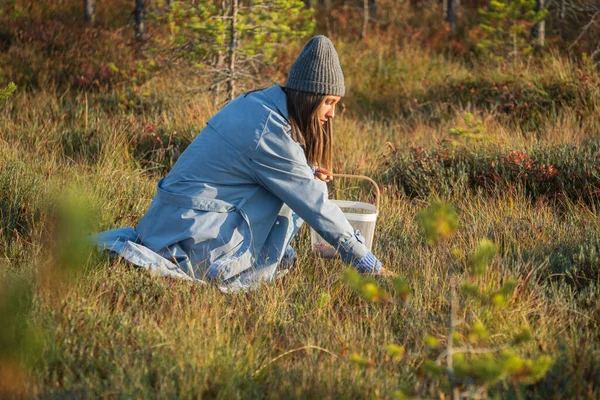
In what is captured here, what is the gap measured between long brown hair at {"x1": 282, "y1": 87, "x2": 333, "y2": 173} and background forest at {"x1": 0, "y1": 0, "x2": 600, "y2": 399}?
2.05 feet

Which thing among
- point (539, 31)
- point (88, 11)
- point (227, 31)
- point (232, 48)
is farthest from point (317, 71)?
point (88, 11)

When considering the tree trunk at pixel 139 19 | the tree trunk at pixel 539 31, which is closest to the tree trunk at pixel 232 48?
the tree trunk at pixel 139 19

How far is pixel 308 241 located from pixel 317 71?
3.90 feet

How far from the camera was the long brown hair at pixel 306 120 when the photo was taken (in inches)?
129

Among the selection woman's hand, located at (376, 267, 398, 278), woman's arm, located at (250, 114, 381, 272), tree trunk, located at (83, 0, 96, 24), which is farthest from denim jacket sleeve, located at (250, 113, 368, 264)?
tree trunk, located at (83, 0, 96, 24)

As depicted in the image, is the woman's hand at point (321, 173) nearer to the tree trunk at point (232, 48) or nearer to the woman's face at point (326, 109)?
the woman's face at point (326, 109)

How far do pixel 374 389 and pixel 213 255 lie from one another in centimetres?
121

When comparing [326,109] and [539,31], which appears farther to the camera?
[539,31]

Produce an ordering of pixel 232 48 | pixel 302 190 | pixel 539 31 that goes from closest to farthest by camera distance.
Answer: pixel 302 190 → pixel 232 48 → pixel 539 31

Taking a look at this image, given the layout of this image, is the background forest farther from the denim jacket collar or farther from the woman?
the denim jacket collar

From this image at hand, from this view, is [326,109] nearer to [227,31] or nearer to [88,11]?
[227,31]

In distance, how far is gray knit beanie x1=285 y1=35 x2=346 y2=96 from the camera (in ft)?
10.5

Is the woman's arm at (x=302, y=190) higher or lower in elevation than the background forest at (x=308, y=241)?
higher

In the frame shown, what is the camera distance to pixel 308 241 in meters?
4.07
